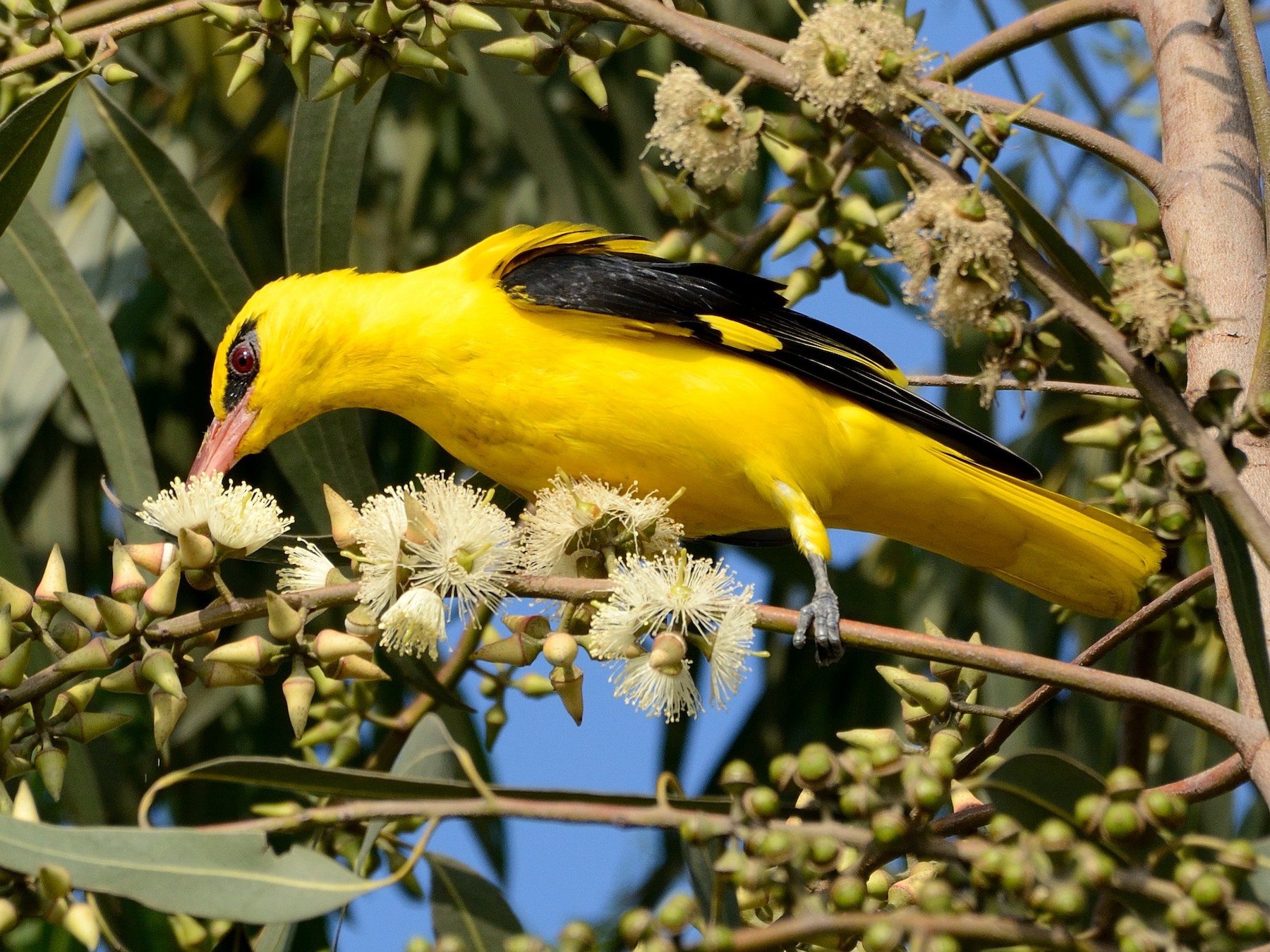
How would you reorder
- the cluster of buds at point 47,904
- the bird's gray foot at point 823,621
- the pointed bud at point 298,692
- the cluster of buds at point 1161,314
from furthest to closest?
the bird's gray foot at point 823,621 < the pointed bud at point 298,692 < the cluster of buds at point 1161,314 < the cluster of buds at point 47,904

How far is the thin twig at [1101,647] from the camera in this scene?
6.23 ft

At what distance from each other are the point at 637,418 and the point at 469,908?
0.97m

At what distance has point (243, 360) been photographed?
290 cm

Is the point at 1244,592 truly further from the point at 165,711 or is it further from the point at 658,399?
the point at 658,399

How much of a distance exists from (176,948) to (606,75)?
2384mm

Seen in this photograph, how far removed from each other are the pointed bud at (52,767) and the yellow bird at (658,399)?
112cm

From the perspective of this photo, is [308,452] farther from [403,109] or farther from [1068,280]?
[403,109]

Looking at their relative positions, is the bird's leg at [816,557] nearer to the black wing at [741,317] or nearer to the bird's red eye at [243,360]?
the black wing at [741,317]

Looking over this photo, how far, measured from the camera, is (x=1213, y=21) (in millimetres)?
2178

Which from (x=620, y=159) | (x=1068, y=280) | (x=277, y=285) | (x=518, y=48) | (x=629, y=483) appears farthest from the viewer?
(x=620, y=159)

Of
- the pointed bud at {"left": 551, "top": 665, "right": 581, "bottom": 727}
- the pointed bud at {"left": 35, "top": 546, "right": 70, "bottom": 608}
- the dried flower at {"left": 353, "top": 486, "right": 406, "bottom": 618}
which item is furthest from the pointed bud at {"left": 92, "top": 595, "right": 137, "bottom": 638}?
the pointed bud at {"left": 551, "top": 665, "right": 581, "bottom": 727}

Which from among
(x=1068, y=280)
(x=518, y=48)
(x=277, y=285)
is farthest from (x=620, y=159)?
(x=1068, y=280)

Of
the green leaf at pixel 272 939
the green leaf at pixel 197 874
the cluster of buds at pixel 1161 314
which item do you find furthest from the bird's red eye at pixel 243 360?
the cluster of buds at pixel 1161 314

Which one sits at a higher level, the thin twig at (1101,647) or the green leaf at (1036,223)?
the green leaf at (1036,223)
